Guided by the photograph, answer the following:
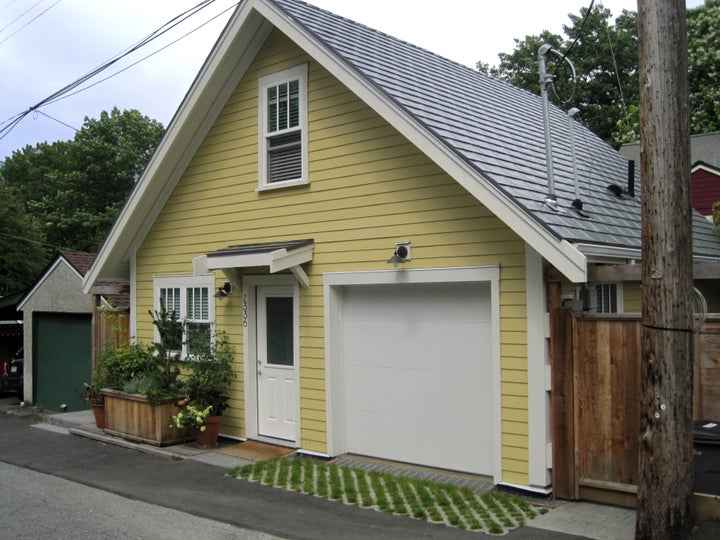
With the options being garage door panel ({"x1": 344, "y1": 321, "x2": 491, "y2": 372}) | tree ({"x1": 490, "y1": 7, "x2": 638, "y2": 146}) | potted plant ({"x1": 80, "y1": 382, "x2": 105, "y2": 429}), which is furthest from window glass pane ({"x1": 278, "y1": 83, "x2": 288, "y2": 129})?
tree ({"x1": 490, "y1": 7, "x2": 638, "y2": 146})

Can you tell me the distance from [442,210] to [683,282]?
3.28 m

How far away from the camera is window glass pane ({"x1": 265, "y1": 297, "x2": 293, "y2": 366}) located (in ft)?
33.8

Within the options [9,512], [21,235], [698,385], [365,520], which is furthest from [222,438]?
[21,235]

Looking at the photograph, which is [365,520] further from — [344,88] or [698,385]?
[344,88]

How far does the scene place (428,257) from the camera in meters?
8.52

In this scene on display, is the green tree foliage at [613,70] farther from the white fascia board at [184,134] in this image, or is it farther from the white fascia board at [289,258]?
the white fascia board at [289,258]

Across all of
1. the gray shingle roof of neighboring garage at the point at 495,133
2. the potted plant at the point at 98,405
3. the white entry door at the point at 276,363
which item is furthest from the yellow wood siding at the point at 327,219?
the potted plant at the point at 98,405

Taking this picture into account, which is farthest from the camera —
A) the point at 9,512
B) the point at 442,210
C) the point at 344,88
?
the point at 344,88

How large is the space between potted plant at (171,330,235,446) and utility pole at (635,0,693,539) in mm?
6421

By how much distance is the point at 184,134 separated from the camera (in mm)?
11250

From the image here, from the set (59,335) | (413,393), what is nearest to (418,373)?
(413,393)

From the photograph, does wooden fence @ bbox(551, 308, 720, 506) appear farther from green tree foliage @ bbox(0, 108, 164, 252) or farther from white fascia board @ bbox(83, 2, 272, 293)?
green tree foliage @ bbox(0, 108, 164, 252)

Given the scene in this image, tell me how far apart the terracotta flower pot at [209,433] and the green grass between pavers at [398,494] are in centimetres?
134

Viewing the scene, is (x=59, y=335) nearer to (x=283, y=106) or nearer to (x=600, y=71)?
(x=283, y=106)
